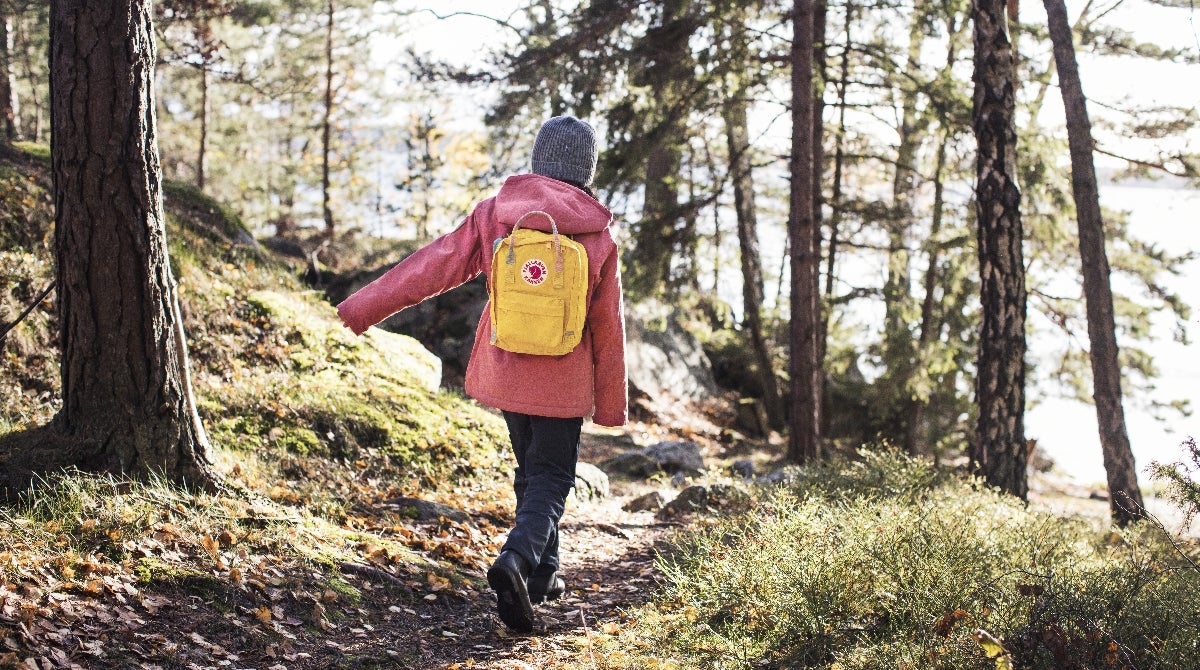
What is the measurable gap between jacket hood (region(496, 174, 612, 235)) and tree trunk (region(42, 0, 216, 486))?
1.76 m

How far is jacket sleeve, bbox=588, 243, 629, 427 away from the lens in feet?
14.7

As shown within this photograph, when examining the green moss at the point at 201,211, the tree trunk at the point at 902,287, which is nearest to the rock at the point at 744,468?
the tree trunk at the point at 902,287

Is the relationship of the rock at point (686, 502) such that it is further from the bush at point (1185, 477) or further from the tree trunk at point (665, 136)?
the tree trunk at point (665, 136)

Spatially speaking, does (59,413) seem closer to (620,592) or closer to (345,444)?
(345,444)

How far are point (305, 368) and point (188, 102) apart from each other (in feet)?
72.2

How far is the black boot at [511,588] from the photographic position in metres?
4.11

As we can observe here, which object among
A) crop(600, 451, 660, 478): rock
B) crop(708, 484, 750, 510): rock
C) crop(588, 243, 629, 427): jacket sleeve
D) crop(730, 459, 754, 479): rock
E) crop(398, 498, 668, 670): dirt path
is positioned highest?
crop(588, 243, 629, 427): jacket sleeve

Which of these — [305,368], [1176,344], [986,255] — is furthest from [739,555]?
[1176,344]

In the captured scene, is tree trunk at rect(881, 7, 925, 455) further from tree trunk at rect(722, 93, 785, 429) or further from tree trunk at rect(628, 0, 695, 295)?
tree trunk at rect(628, 0, 695, 295)

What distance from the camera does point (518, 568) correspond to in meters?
4.15

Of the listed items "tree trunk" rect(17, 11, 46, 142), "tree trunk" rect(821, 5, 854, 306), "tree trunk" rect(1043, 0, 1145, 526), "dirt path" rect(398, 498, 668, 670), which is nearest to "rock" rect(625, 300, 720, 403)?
"tree trunk" rect(821, 5, 854, 306)

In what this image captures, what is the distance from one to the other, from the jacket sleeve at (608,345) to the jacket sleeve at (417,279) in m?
0.61

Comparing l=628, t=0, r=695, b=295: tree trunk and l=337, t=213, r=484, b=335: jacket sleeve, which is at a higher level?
l=628, t=0, r=695, b=295: tree trunk

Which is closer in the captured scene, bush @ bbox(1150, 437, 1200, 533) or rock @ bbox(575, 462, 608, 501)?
bush @ bbox(1150, 437, 1200, 533)
